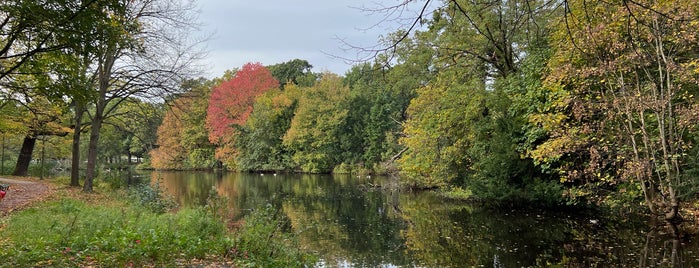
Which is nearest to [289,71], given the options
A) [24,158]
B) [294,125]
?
[294,125]

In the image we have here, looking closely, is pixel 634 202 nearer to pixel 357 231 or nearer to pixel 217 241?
pixel 357 231

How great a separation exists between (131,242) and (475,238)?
8.00m

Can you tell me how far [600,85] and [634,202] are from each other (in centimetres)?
395

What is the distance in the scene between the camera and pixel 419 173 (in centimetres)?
2297

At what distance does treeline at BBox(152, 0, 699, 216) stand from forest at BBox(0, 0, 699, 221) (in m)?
0.06

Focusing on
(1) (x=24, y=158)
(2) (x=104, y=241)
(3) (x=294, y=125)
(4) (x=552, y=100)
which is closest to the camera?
(2) (x=104, y=241)

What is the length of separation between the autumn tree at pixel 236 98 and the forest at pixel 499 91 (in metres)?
22.0

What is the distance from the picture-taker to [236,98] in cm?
4784

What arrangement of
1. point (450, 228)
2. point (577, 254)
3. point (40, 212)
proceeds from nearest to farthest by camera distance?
point (577, 254) < point (40, 212) < point (450, 228)

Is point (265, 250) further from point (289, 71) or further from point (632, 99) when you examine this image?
point (289, 71)

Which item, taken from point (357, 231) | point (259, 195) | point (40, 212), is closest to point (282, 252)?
point (357, 231)

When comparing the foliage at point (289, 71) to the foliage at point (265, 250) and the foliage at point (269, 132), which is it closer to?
the foliage at point (269, 132)

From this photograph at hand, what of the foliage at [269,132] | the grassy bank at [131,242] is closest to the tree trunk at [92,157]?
the grassy bank at [131,242]

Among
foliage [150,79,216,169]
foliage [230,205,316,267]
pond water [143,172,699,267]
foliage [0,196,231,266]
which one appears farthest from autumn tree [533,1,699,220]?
foliage [150,79,216,169]
